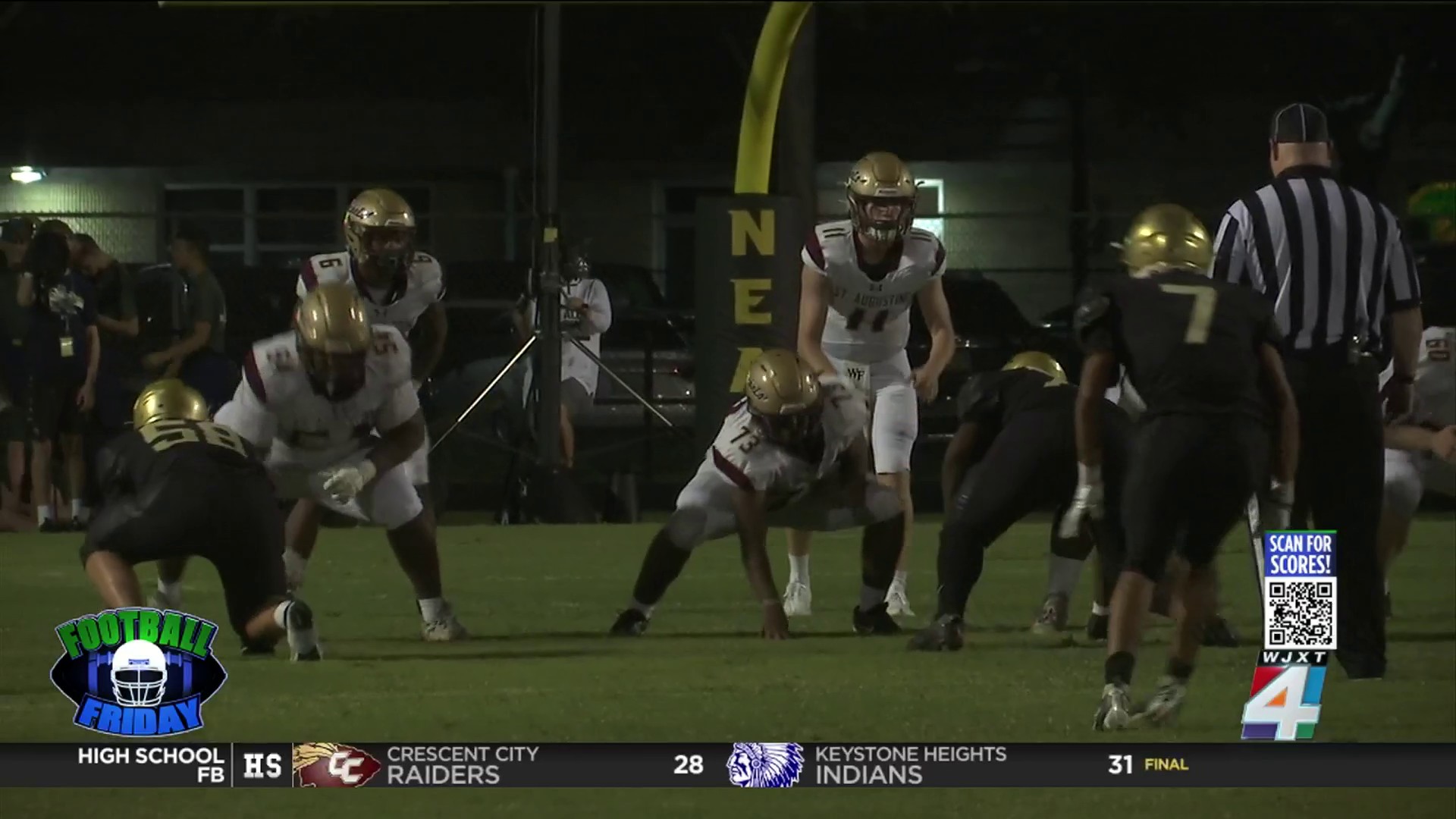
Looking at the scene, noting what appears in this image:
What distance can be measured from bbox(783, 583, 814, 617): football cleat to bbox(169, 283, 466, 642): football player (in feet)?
3.43

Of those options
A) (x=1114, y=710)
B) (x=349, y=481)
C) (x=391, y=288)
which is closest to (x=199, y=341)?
(x=391, y=288)

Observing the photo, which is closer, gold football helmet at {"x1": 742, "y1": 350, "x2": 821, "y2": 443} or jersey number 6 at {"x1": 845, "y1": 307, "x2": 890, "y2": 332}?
gold football helmet at {"x1": 742, "y1": 350, "x2": 821, "y2": 443}

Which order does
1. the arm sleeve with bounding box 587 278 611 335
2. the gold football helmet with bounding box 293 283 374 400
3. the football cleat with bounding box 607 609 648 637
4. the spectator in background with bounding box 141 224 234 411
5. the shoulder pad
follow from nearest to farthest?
the shoulder pad → the gold football helmet with bounding box 293 283 374 400 → the football cleat with bounding box 607 609 648 637 → the spectator in background with bounding box 141 224 234 411 → the arm sleeve with bounding box 587 278 611 335

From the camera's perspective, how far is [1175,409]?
4418 millimetres

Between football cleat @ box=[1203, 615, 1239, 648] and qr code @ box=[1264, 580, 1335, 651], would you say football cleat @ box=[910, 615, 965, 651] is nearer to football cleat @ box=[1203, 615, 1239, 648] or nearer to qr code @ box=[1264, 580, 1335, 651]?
football cleat @ box=[1203, 615, 1239, 648]

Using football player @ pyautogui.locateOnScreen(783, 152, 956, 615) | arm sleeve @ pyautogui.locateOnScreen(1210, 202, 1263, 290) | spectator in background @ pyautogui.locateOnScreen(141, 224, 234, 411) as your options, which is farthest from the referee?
spectator in background @ pyautogui.locateOnScreen(141, 224, 234, 411)

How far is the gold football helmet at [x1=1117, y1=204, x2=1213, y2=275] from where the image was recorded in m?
4.41

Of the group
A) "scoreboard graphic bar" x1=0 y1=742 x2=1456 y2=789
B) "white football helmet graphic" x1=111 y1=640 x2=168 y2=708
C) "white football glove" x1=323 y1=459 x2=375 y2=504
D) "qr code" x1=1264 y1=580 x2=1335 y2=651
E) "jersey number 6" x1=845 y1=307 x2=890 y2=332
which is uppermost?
"jersey number 6" x1=845 y1=307 x2=890 y2=332

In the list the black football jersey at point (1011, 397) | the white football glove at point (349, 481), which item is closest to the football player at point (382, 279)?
the white football glove at point (349, 481)

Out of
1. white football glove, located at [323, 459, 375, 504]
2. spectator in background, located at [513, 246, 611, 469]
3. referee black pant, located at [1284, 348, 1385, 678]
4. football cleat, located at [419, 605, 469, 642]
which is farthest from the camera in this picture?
spectator in background, located at [513, 246, 611, 469]

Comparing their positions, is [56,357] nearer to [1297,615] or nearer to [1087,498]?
[1087,498]

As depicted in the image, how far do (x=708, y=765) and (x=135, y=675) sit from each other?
3.50ft

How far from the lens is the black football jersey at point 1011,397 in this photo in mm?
5980

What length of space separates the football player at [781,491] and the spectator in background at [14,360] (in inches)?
72.7
